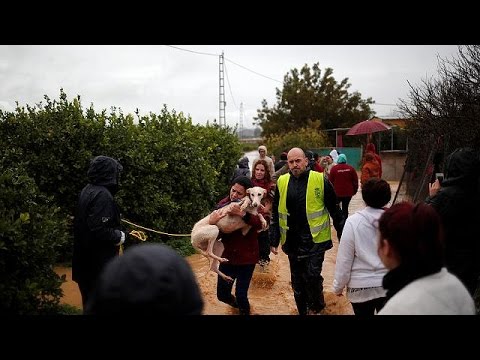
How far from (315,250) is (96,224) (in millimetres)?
2656

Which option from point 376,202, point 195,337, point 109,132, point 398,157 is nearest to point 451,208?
point 376,202

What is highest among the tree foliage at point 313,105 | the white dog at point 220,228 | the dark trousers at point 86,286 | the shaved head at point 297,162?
the tree foliage at point 313,105

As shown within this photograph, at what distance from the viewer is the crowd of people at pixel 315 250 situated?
1.59 meters

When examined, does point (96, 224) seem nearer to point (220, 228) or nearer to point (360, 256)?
point (220, 228)

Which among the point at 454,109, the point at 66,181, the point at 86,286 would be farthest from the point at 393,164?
the point at 86,286

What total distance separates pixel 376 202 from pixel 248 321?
2351mm

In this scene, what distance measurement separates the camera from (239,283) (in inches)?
227

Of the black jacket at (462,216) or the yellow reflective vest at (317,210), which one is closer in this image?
the black jacket at (462,216)

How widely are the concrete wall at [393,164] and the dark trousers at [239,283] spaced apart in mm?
21550

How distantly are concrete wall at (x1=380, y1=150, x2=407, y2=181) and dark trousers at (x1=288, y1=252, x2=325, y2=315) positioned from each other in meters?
21.3

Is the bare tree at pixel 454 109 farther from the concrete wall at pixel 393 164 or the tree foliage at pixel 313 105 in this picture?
the tree foliage at pixel 313 105

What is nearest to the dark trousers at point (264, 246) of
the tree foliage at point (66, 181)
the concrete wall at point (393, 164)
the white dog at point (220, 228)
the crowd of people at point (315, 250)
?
the crowd of people at point (315, 250)
